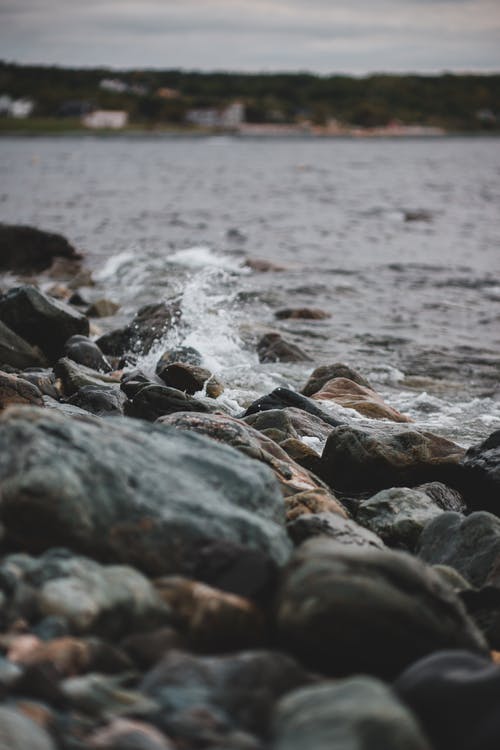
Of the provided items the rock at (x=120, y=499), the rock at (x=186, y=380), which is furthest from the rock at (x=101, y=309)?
the rock at (x=120, y=499)

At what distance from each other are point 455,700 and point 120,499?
176 centimetres

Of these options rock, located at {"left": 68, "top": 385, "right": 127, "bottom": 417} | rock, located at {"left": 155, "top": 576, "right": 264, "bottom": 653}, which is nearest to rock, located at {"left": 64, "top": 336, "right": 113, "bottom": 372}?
rock, located at {"left": 68, "top": 385, "right": 127, "bottom": 417}

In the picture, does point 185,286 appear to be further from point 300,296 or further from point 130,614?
point 130,614

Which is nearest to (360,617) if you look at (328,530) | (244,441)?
(328,530)

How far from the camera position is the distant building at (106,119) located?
13350 centimetres

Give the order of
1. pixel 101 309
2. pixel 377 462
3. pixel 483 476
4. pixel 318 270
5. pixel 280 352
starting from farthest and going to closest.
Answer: pixel 318 270
pixel 101 309
pixel 280 352
pixel 377 462
pixel 483 476

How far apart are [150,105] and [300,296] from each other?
464 feet

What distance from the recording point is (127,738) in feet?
→ 9.02

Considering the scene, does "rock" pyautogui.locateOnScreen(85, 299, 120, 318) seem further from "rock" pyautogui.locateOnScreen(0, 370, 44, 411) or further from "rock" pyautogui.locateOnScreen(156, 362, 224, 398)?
"rock" pyautogui.locateOnScreen(0, 370, 44, 411)

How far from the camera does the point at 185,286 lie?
15680mm

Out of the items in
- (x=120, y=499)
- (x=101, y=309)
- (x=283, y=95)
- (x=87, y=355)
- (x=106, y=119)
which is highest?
(x=283, y=95)

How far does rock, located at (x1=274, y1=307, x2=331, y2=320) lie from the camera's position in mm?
14359

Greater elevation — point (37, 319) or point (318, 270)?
point (37, 319)

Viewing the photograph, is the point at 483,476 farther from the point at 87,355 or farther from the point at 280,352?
the point at 280,352
